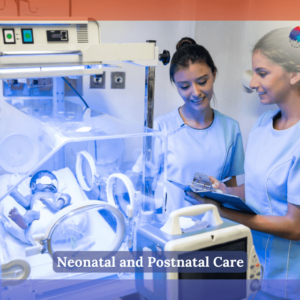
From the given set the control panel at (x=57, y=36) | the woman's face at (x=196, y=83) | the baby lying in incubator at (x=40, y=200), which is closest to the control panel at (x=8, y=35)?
the control panel at (x=57, y=36)

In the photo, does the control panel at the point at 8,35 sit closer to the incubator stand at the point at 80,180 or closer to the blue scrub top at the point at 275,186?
the incubator stand at the point at 80,180

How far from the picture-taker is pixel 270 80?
4.85 ft

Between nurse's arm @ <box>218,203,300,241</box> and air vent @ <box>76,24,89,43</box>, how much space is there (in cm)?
92

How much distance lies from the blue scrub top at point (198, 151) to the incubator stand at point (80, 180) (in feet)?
1.60

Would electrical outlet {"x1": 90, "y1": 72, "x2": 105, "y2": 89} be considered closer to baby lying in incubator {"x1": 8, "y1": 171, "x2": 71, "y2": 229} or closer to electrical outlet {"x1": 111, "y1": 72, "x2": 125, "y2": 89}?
electrical outlet {"x1": 111, "y1": 72, "x2": 125, "y2": 89}

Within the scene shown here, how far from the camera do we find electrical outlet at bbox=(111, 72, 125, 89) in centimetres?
231

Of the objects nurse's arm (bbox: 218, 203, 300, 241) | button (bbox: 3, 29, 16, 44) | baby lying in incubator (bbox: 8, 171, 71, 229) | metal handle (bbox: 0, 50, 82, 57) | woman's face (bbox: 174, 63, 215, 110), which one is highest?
button (bbox: 3, 29, 16, 44)

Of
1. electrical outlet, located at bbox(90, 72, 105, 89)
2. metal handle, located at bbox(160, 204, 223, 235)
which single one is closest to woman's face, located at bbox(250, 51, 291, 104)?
metal handle, located at bbox(160, 204, 223, 235)

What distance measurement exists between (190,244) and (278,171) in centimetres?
71

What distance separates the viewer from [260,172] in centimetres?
150

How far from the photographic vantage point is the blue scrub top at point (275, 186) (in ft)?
4.61

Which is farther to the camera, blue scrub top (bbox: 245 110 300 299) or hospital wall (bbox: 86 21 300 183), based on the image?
hospital wall (bbox: 86 21 300 183)

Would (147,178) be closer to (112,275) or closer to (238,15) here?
(112,275)

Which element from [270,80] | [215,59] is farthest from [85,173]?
[215,59]
